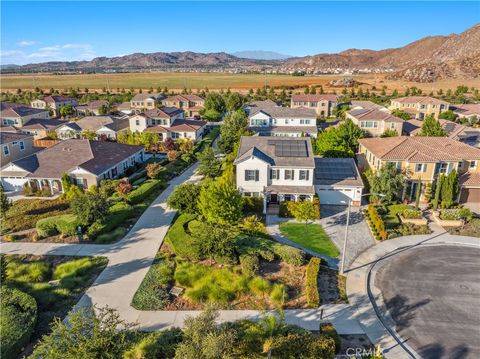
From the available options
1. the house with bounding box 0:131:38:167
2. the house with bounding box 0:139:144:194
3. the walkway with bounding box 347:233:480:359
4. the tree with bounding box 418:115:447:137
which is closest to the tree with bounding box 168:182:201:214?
the house with bounding box 0:139:144:194

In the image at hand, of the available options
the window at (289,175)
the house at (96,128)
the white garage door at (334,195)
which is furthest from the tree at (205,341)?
the house at (96,128)

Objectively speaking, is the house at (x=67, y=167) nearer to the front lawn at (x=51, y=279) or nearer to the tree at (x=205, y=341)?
the front lawn at (x=51, y=279)

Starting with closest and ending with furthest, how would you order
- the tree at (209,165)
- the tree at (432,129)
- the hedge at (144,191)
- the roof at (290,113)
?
the hedge at (144,191)
the tree at (209,165)
the tree at (432,129)
the roof at (290,113)

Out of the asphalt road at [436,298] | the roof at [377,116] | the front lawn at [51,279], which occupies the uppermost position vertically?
the roof at [377,116]

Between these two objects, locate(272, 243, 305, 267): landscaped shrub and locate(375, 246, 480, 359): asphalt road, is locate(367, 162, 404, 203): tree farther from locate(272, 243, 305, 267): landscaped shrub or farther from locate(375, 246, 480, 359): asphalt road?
locate(272, 243, 305, 267): landscaped shrub

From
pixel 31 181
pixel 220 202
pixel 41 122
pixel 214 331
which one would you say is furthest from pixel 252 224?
pixel 41 122
